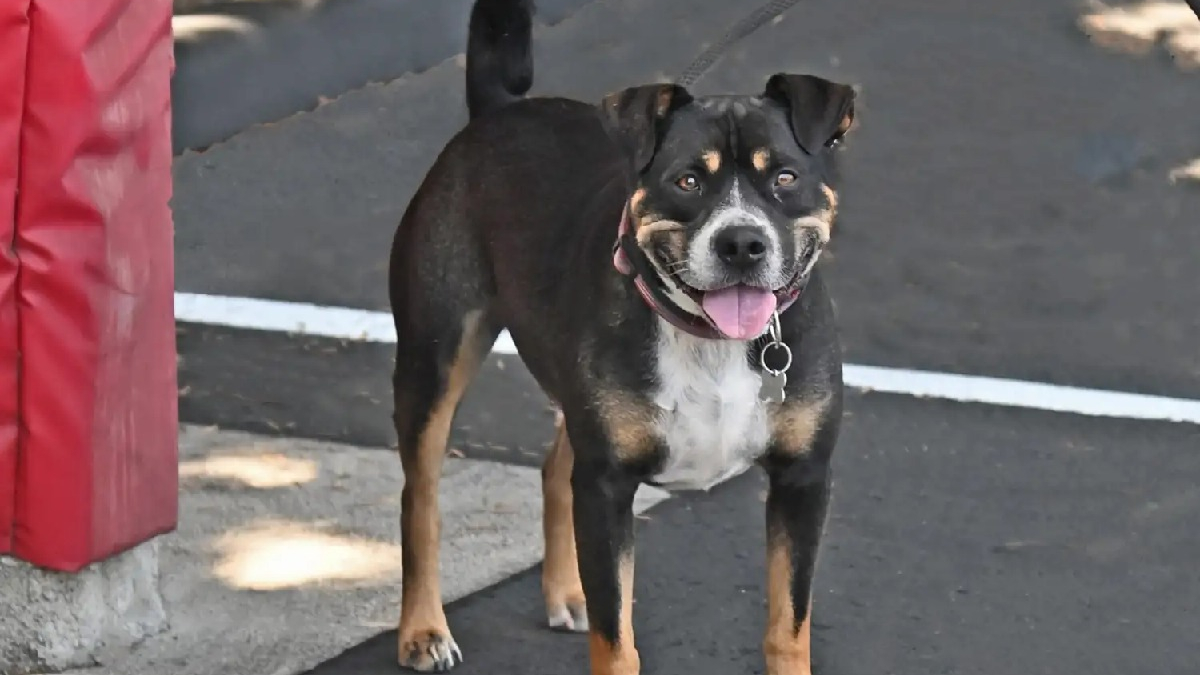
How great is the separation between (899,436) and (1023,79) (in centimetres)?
706

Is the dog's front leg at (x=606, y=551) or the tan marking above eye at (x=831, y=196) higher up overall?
the tan marking above eye at (x=831, y=196)

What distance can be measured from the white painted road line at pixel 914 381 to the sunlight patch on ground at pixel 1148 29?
6.84 meters

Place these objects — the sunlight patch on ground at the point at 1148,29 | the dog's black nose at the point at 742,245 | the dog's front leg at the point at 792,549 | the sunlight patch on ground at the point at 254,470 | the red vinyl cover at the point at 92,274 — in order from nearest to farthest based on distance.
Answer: the dog's black nose at the point at 742,245, the dog's front leg at the point at 792,549, the red vinyl cover at the point at 92,274, the sunlight patch on ground at the point at 254,470, the sunlight patch on ground at the point at 1148,29

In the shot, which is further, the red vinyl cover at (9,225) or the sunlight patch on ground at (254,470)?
the sunlight patch on ground at (254,470)

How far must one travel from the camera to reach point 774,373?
417cm

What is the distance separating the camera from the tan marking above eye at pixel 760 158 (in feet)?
13.3

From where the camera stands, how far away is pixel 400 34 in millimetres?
11305

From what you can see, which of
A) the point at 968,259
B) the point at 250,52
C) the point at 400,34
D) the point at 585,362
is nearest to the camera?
the point at 585,362

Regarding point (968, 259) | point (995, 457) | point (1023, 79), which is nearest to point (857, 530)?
point (995, 457)

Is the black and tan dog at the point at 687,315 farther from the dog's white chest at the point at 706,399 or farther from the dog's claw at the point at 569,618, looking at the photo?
the dog's claw at the point at 569,618

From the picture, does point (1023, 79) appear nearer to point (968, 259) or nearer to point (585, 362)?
point (968, 259)

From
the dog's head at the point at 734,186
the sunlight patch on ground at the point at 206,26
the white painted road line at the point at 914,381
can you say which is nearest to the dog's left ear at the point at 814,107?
the dog's head at the point at 734,186

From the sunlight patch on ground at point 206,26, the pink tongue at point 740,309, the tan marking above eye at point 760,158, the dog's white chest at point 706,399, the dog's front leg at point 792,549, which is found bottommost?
the sunlight patch on ground at point 206,26

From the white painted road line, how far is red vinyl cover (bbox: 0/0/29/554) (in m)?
3.08
